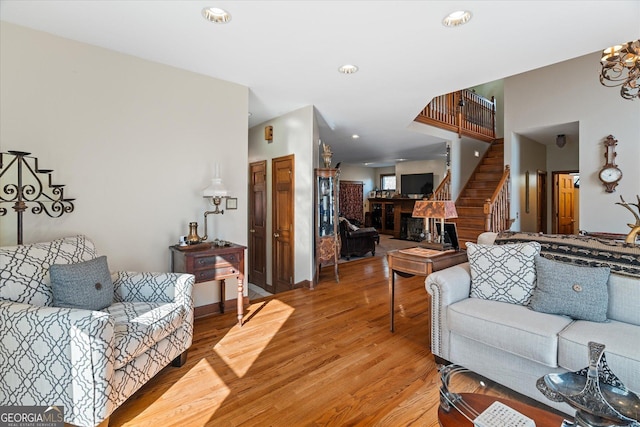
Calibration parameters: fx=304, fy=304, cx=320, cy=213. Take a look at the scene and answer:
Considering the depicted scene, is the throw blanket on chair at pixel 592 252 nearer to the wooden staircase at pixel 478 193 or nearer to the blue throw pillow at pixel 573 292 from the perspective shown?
the blue throw pillow at pixel 573 292

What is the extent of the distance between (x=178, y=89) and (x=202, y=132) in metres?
0.47

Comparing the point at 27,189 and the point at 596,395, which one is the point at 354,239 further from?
the point at 596,395

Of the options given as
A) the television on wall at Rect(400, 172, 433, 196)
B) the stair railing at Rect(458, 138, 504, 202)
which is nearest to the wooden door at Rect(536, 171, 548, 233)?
the stair railing at Rect(458, 138, 504, 202)

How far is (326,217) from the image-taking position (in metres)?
4.80

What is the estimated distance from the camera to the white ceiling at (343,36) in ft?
6.97

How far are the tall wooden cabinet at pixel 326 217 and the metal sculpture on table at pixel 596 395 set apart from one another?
3.57 metres

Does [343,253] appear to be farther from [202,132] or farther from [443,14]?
[443,14]

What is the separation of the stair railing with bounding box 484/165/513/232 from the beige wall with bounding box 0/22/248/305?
417 centimetres

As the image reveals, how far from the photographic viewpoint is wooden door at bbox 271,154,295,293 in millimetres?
4641

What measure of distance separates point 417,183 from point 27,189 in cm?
981

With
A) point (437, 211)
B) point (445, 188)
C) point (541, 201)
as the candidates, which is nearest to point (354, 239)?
point (445, 188)

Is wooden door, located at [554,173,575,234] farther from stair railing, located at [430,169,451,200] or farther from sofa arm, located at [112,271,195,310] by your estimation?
sofa arm, located at [112,271,195,310]

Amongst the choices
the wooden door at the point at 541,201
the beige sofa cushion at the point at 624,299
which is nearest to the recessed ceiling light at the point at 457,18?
the beige sofa cushion at the point at 624,299

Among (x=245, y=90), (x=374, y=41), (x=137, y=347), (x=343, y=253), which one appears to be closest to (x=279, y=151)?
(x=245, y=90)
